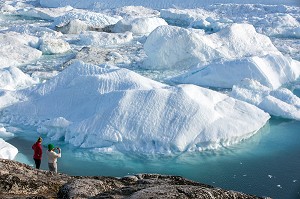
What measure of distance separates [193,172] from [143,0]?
35.2 m

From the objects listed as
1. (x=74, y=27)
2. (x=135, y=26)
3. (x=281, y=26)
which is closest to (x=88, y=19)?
(x=74, y=27)

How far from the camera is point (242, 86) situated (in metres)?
14.8

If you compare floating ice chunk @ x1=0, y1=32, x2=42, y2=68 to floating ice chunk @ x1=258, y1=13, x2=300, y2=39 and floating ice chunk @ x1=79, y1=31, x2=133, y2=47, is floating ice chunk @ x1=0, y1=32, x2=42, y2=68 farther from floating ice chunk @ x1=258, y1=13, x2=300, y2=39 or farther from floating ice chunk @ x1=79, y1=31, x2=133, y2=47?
floating ice chunk @ x1=258, y1=13, x2=300, y2=39

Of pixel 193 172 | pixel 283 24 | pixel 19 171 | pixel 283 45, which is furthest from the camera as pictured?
pixel 283 24

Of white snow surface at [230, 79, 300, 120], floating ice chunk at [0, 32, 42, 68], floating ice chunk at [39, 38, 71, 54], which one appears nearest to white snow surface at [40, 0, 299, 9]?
floating ice chunk at [39, 38, 71, 54]

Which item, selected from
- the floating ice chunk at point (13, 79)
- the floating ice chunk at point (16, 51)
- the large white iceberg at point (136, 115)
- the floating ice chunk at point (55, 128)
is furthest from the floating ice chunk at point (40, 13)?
the floating ice chunk at point (55, 128)

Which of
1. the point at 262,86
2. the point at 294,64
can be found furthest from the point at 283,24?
the point at 262,86

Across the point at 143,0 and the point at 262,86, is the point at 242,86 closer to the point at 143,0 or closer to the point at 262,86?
the point at 262,86

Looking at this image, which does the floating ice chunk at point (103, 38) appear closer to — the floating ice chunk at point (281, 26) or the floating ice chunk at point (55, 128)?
the floating ice chunk at point (281, 26)

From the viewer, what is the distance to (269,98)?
1330cm

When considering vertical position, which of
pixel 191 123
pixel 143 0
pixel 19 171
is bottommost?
pixel 143 0

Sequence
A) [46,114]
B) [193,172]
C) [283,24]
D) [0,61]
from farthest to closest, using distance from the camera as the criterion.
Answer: [283,24] < [0,61] < [46,114] < [193,172]

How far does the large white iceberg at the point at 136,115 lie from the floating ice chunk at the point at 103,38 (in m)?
10.3

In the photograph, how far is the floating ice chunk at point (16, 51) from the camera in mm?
19167
